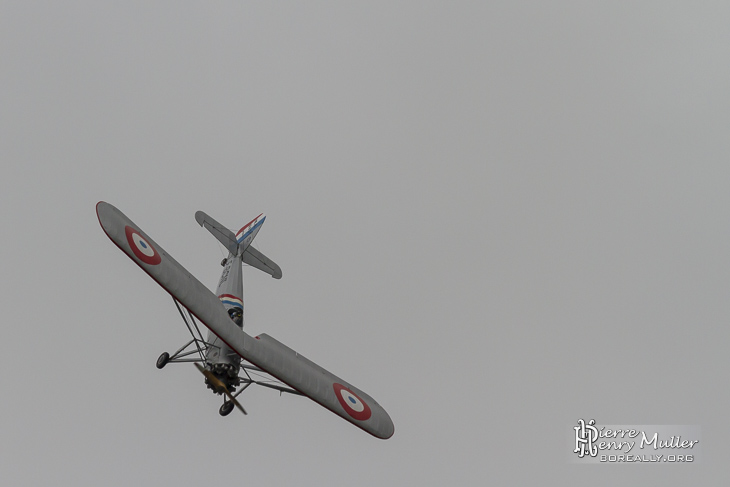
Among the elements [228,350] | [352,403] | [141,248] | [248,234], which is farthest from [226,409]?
[248,234]

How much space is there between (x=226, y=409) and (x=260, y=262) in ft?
43.8

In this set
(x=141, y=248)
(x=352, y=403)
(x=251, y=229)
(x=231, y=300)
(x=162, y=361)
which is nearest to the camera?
(x=141, y=248)

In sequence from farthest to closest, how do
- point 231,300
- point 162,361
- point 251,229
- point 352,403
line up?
point 251,229 < point 231,300 < point 352,403 < point 162,361

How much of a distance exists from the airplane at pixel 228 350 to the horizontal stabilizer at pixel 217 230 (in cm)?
384

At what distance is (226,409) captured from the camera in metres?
32.3

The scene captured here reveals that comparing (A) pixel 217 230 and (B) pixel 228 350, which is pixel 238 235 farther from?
(B) pixel 228 350

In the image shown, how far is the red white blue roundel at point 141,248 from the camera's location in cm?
2975

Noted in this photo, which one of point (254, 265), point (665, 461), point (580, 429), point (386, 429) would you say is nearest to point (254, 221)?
point (254, 265)

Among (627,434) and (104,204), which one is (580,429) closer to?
(627,434)

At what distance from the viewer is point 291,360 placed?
33.7 metres

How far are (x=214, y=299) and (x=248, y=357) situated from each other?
9.45 feet

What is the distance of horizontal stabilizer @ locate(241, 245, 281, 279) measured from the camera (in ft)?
144

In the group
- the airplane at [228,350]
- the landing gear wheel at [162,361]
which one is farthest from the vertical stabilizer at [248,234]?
the landing gear wheel at [162,361]

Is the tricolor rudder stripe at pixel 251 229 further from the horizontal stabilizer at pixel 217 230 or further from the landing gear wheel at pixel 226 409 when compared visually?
the landing gear wheel at pixel 226 409
